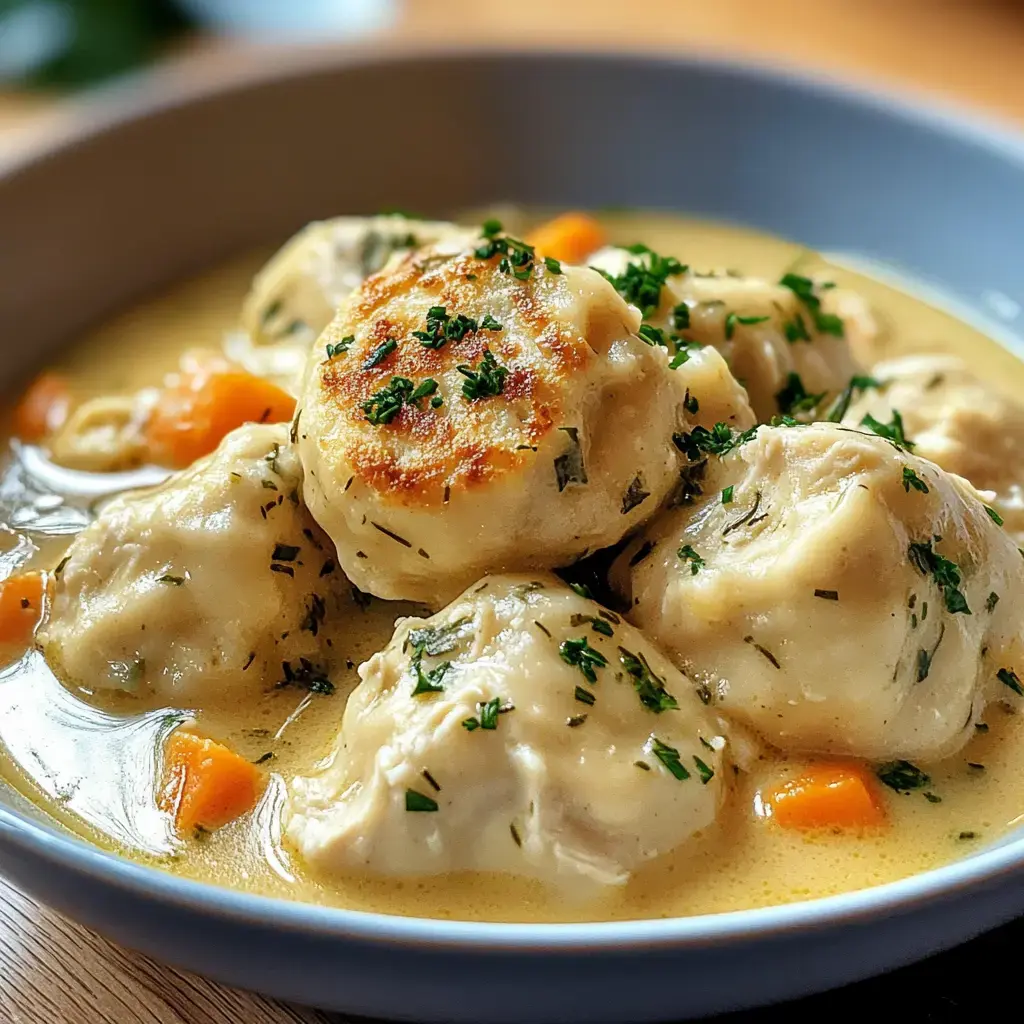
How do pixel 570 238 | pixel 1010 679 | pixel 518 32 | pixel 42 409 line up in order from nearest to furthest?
pixel 1010 679 → pixel 42 409 → pixel 570 238 → pixel 518 32

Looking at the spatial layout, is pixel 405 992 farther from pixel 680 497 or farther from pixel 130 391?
pixel 130 391

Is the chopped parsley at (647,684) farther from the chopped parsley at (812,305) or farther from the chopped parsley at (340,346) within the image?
the chopped parsley at (812,305)

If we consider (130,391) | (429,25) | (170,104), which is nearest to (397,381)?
(130,391)

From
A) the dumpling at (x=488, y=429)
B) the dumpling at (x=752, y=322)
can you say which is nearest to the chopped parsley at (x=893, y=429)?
the dumpling at (x=752, y=322)

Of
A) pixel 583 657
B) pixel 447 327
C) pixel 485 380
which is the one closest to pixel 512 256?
pixel 447 327

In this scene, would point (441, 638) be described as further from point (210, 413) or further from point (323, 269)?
point (323, 269)

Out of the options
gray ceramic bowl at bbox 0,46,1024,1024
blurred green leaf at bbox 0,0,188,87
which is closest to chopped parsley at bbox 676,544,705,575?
gray ceramic bowl at bbox 0,46,1024,1024

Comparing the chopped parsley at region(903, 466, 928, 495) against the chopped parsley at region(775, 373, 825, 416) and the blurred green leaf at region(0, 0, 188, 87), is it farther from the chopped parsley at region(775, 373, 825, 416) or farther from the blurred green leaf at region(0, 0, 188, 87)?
the blurred green leaf at region(0, 0, 188, 87)
